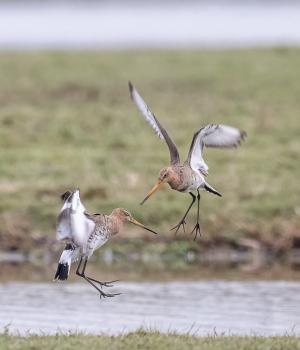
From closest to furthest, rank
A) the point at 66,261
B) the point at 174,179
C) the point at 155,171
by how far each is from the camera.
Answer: the point at 66,261 < the point at 174,179 < the point at 155,171

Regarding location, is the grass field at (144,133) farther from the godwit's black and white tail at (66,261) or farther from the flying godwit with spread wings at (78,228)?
the godwit's black and white tail at (66,261)

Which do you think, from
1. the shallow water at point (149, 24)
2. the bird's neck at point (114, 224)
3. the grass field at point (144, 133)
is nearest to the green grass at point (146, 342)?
the bird's neck at point (114, 224)

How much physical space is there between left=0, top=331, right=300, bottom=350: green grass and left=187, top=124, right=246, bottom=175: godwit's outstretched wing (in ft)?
6.56

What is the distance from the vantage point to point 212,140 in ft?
35.6

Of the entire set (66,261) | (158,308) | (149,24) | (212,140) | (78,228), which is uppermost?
(149,24)

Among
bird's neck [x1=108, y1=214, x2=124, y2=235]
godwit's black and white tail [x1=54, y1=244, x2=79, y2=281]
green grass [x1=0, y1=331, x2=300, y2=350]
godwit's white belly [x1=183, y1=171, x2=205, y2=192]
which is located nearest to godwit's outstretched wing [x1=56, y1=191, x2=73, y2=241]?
godwit's black and white tail [x1=54, y1=244, x2=79, y2=281]

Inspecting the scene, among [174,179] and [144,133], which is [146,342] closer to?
[174,179]

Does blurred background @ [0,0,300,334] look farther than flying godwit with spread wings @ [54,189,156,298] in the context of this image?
Yes

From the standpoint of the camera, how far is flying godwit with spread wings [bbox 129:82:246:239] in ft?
34.7

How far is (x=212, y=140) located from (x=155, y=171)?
5975mm

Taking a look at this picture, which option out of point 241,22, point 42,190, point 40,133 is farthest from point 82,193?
point 241,22

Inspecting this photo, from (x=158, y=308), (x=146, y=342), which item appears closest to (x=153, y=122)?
(x=158, y=308)

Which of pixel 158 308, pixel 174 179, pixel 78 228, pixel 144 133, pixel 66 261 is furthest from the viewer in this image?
pixel 144 133

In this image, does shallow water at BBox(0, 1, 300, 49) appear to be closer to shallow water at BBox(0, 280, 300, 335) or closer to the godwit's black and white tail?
shallow water at BBox(0, 280, 300, 335)
